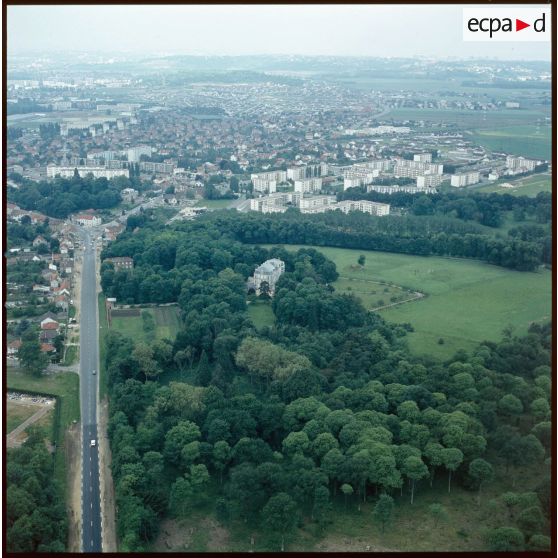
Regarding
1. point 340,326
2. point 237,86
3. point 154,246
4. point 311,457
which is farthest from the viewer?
point 237,86

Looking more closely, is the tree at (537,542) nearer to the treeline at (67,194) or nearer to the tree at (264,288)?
the tree at (264,288)

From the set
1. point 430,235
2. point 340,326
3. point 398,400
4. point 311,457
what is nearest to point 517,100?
point 430,235

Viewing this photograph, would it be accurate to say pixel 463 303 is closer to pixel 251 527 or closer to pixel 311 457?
pixel 311 457

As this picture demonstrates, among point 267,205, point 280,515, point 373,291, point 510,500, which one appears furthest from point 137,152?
point 510,500

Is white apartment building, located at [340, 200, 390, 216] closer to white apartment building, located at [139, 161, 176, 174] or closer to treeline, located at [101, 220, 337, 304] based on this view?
treeline, located at [101, 220, 337, 304]

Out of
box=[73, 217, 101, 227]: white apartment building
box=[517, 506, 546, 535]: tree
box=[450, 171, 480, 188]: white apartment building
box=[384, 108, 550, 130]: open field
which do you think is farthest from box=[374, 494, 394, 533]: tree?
box=[450, 171, 480, 188]: white apartment building

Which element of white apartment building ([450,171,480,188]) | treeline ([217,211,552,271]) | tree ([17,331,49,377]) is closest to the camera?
tree ([17,331,49,377])
